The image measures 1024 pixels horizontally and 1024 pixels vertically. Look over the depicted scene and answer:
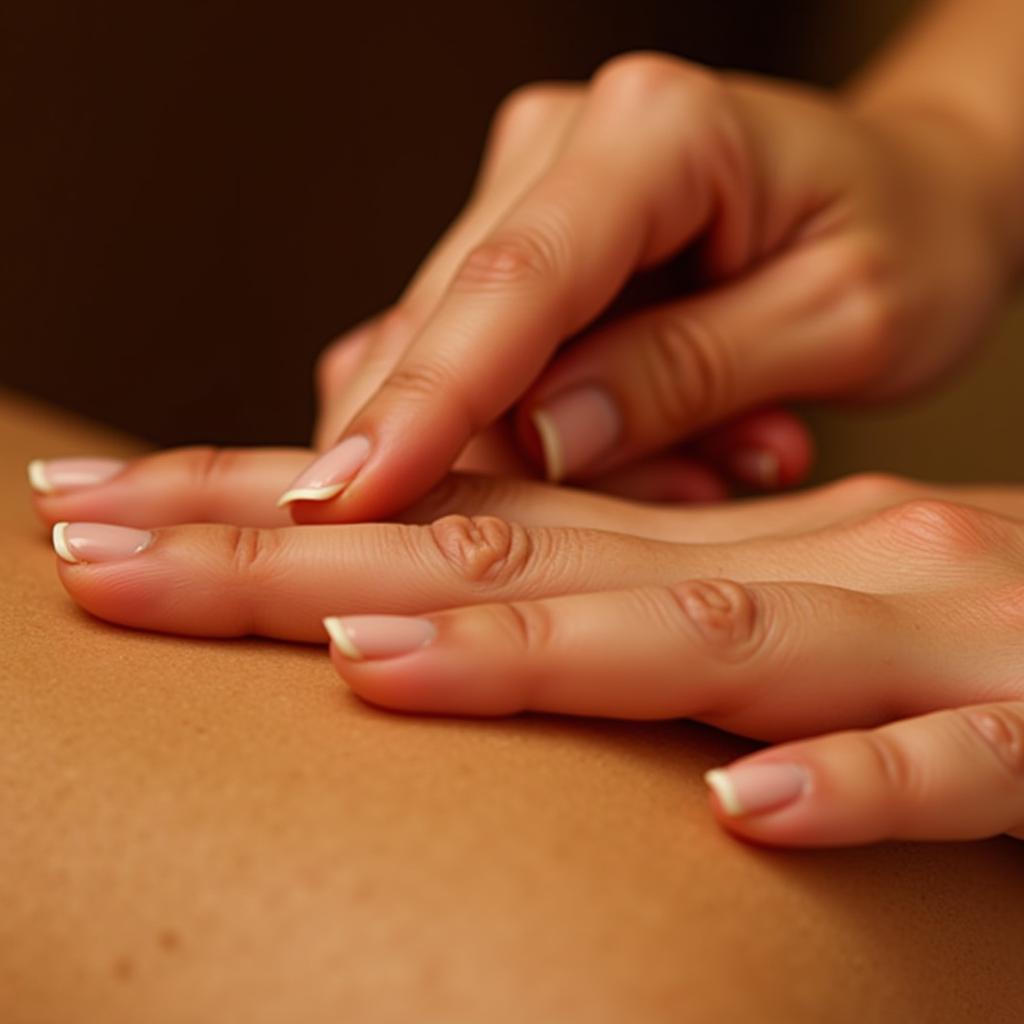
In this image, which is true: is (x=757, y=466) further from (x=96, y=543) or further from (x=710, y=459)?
(x=96, y=543)

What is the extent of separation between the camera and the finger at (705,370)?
2.68ft

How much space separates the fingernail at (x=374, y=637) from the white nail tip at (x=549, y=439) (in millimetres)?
326

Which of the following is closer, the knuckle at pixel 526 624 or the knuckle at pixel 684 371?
the knuckle at pixel 526 624

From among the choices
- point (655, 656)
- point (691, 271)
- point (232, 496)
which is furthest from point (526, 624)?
point (691, 271)

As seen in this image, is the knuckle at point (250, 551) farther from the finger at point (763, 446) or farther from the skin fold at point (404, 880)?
the finger at point (763, 446)

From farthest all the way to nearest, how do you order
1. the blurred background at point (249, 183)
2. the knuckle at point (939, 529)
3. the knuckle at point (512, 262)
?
the blurred background at point (249, 183)
the knuckle at point (512, 262)
the knuckle at point (939, 529)

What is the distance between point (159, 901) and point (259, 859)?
0.03 metres

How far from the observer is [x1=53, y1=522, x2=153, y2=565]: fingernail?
550mm


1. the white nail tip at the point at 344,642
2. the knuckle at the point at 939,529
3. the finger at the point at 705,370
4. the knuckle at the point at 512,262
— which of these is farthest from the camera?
the finger at the point at 705,370

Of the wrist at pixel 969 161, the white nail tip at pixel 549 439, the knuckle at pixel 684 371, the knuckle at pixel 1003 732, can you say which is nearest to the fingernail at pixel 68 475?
the white nail tip at pixel 549 439

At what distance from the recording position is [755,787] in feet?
1.44

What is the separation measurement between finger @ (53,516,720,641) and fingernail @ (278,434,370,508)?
0.12 ft

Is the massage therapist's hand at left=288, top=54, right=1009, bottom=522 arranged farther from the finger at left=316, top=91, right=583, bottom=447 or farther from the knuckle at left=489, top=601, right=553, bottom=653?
the knuckle at left=489, top=601, right=553, bottom=653

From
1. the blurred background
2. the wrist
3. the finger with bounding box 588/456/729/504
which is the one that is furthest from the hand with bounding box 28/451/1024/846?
the blurred background
